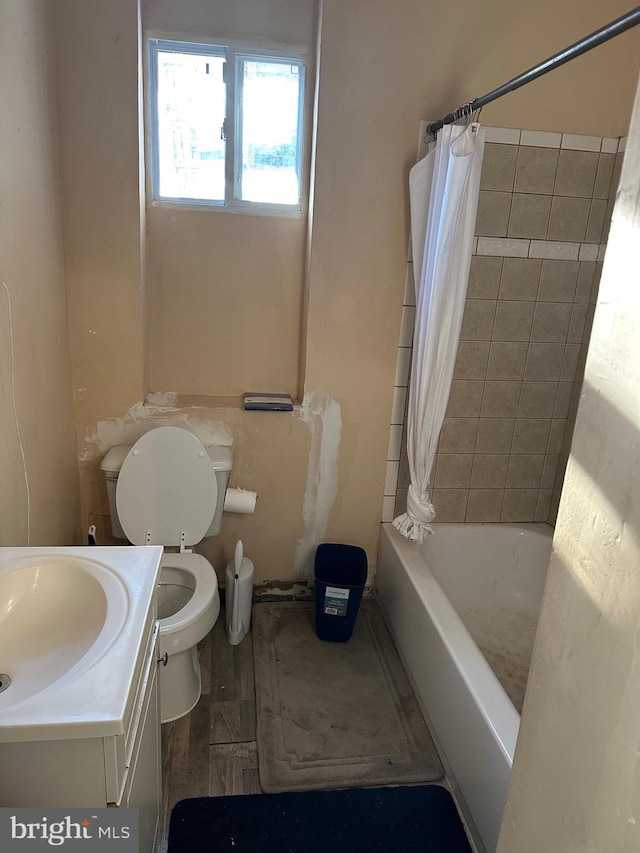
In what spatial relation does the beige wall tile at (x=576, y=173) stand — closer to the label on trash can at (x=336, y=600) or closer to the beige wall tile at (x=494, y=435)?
the beige wall tile at (x=494, y=435)

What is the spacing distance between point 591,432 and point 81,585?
40.6 inches

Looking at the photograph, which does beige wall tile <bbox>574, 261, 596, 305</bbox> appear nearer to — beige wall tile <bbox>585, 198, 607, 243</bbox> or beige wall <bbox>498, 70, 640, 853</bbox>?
beige wall tile <bbox>585, 198, 607, 243</bbox>

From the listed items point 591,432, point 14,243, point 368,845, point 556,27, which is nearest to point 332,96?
point 556,27

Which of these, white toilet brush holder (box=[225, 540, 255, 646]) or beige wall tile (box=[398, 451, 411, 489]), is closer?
white toilet brush holder (box=[225, 540, 255, 646])

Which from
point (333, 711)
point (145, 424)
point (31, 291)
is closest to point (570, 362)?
point (333, 711)

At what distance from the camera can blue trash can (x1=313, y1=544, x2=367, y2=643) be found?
2.24 meters

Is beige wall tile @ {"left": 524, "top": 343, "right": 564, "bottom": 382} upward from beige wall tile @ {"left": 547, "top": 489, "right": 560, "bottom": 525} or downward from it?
upward

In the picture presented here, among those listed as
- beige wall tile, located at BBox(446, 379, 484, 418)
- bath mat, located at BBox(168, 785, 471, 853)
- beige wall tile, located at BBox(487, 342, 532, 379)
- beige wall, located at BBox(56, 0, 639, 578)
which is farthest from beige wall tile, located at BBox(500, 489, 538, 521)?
bath mat, located at BBox(168, 785, 471, 853)

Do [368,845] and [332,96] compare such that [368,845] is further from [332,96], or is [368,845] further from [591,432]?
[332,96]

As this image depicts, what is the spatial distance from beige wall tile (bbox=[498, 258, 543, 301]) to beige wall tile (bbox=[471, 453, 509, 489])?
670mm

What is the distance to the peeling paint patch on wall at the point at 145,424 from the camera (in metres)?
2.26

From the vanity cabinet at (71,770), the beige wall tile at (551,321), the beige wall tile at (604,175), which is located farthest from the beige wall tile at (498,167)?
the vanity cabinet at (71,770)

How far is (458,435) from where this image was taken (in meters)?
2.44

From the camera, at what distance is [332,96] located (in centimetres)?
205
